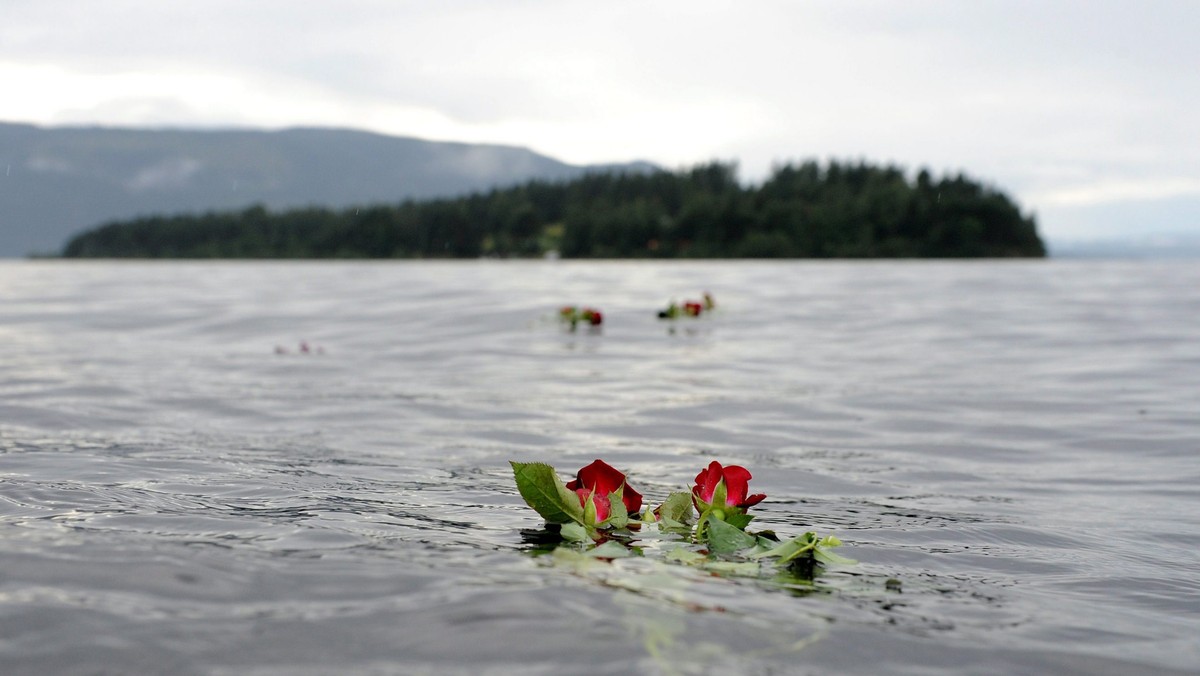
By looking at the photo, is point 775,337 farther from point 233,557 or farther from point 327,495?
point 233,557

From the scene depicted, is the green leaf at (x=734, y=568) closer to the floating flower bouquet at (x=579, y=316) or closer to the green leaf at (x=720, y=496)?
the green leaf at (x=720, y=496)

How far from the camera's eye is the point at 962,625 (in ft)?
8.94

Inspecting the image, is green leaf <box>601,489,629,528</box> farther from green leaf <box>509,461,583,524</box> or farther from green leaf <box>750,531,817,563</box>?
green leaf <box>750,531,817,563</box>

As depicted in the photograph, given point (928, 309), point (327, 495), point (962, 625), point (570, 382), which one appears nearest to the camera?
point (962, 625)

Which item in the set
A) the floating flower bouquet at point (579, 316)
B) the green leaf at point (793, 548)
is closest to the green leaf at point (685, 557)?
the green leaf at point (793, 548)

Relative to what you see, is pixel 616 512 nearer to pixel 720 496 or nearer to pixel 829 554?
pixel 720 496

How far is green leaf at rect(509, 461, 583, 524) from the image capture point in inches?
135

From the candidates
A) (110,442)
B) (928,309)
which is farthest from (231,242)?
(110,442)

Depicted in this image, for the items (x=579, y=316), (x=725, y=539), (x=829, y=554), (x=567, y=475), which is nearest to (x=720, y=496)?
(x=725, y=539)

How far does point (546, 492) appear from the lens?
3449 mm

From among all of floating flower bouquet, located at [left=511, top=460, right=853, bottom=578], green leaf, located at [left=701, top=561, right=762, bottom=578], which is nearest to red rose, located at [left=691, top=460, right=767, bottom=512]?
floating flower bouquet, located at [left=511, top=460, right=853, bottom=578]

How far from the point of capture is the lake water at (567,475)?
241 centimetres

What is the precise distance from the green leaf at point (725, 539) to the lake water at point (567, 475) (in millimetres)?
353

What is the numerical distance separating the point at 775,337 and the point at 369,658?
1184cm
